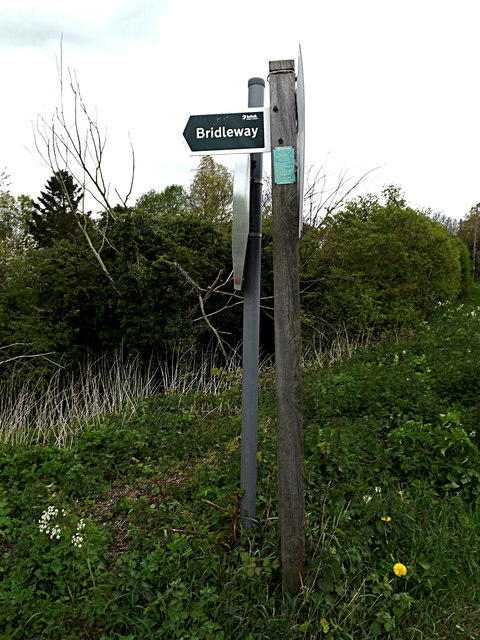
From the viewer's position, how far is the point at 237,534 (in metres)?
2.46

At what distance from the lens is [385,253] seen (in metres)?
9.85

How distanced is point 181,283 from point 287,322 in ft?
21.2

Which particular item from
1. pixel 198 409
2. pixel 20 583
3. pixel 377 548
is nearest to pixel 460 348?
pixel 198 409

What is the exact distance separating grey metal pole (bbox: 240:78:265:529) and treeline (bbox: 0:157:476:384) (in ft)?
17.6

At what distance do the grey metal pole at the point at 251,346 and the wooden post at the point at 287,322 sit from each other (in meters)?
0.24

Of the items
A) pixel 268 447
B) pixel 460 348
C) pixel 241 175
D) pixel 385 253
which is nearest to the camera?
pixel 241 175

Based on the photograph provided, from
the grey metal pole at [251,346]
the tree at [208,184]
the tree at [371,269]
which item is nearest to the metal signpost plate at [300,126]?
the grey metal pole at [251,346]

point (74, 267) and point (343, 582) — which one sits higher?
point (74, 267)

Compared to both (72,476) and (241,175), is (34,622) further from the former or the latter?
(241,175)

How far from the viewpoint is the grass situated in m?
2.10

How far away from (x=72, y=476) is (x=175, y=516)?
1.11 metres

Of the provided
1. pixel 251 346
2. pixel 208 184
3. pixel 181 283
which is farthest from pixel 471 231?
pixel 251 346

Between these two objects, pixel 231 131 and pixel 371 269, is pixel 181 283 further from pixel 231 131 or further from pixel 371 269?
pixel 231 131

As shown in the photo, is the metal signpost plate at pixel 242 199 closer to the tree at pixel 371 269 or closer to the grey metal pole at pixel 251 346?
the grey metal pole at pixel 251 346
